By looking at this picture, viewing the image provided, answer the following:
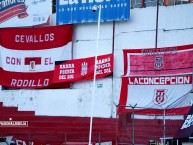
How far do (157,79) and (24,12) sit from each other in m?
9.13

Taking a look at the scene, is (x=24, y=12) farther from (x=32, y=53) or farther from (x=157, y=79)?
(x=157, y=79)

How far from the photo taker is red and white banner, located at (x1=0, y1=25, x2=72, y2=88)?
28.2 m

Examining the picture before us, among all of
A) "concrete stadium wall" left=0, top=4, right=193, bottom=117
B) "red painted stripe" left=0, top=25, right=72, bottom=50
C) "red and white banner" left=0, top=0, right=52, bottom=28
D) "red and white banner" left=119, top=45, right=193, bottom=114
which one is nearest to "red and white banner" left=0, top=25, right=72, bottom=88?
"red painted stripe" left=0, top=25, right=72, bottom=50

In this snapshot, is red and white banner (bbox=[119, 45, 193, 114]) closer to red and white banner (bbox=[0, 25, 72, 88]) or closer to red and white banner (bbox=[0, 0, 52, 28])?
red and white banner (bbox=[0, 25, 72, 88])

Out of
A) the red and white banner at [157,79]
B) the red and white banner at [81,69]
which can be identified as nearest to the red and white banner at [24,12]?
the red and white banner at [81,69]

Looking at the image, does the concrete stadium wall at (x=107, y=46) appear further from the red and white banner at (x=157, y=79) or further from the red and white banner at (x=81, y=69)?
the red and white banner at (x=157, y=79)

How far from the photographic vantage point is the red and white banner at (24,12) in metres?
28.7

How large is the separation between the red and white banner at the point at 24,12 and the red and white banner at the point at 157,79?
18.6 feet

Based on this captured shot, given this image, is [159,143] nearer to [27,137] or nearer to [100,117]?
[100,117]

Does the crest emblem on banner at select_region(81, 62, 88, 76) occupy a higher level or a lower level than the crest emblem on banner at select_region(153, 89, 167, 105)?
higher

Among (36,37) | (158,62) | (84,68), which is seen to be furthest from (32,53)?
(158,62)

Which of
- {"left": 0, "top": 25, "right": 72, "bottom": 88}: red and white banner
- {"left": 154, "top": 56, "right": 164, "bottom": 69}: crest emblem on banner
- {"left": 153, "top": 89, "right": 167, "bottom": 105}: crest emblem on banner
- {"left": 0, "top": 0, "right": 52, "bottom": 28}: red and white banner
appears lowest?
{"left": 153, "top": 89, "right": 167, "bottom": 105}: crest emblem on banner

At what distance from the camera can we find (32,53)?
29062 mm

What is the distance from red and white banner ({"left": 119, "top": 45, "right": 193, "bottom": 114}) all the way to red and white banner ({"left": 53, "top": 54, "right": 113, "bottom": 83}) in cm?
111
